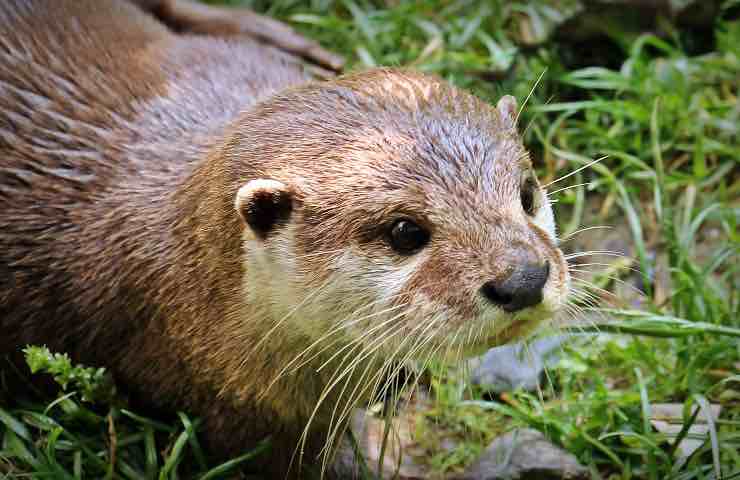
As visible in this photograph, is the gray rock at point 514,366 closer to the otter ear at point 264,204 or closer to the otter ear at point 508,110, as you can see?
the otter ear at point 508,110

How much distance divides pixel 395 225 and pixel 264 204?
30cm

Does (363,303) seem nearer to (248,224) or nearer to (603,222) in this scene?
(248,224)

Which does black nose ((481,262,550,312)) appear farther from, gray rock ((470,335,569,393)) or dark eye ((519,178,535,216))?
gray rock ((470,335,569,393))

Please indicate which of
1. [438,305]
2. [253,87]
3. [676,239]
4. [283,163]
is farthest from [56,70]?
[676,239]

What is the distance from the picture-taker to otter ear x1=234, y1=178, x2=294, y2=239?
2.25 m

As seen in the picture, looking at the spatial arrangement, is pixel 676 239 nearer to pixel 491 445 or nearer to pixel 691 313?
pixel 691 313

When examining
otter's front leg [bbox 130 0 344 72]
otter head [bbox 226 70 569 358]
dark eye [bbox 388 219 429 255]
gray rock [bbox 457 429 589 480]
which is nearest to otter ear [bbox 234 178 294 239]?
otter head [bbox 226 70 569 358]

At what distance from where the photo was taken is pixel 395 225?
2223 millimetres

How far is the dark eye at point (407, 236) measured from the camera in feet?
7.27

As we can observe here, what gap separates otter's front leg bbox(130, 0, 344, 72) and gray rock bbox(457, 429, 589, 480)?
1540 millimetres

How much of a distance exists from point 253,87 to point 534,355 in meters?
1.19

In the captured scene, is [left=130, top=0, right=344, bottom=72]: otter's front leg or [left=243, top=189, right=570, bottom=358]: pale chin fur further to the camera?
[left=130, top=0, right=344, bottom=72]: otter's front leg

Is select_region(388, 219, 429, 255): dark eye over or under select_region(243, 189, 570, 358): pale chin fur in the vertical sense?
over

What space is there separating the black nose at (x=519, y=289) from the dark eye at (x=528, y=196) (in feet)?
1.05
